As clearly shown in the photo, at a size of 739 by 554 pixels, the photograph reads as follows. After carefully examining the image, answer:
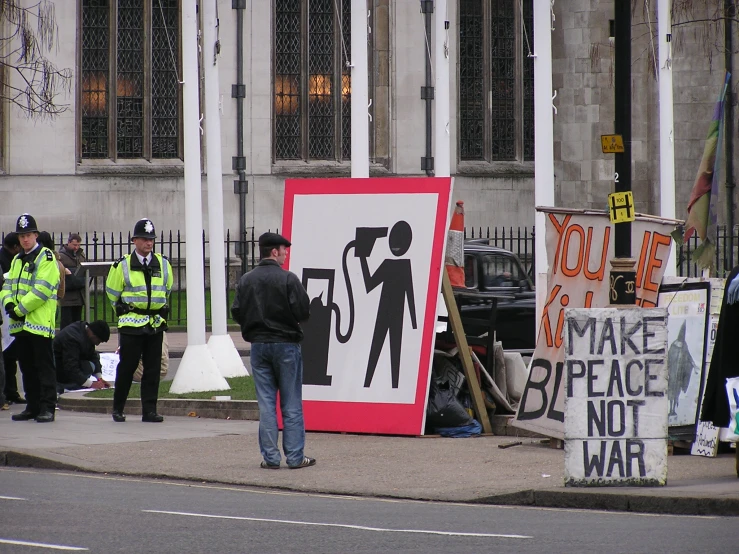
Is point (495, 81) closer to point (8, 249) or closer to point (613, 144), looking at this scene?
point (8, 249)

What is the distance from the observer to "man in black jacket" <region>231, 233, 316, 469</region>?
11.3 metres

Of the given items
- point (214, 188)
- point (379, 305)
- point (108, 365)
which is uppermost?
point (214, 188)

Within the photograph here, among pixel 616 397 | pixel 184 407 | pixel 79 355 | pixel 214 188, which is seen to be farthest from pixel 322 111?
pixel 616 397

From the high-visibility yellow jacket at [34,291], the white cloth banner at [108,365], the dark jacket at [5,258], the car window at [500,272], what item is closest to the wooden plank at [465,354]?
the high-visibility yellow jacket at [34,291]

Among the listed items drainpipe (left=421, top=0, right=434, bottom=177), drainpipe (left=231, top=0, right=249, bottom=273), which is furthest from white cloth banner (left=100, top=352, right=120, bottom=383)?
drainpipe (left=421, top=0, right=434, bottom=177)

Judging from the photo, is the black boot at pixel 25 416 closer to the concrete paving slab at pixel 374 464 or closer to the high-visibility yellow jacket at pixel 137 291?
the concrete paving slab at pixel 374 464

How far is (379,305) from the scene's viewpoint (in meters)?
13.3

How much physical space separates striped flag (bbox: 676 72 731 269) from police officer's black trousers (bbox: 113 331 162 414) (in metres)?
5.27

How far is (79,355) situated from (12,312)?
2.99 meters

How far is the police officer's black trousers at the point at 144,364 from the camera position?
14.3 metres

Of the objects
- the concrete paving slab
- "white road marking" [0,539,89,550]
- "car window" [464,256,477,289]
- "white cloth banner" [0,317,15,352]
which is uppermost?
"car window" [464,256,477,289]

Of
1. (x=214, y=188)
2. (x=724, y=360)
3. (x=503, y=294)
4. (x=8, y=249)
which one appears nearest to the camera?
(x=724, y=360)

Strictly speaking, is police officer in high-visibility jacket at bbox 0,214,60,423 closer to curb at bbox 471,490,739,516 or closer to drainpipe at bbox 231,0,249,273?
curb at bbox 471,490,739,516

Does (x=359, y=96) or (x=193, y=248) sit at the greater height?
(x=359, y=96)
